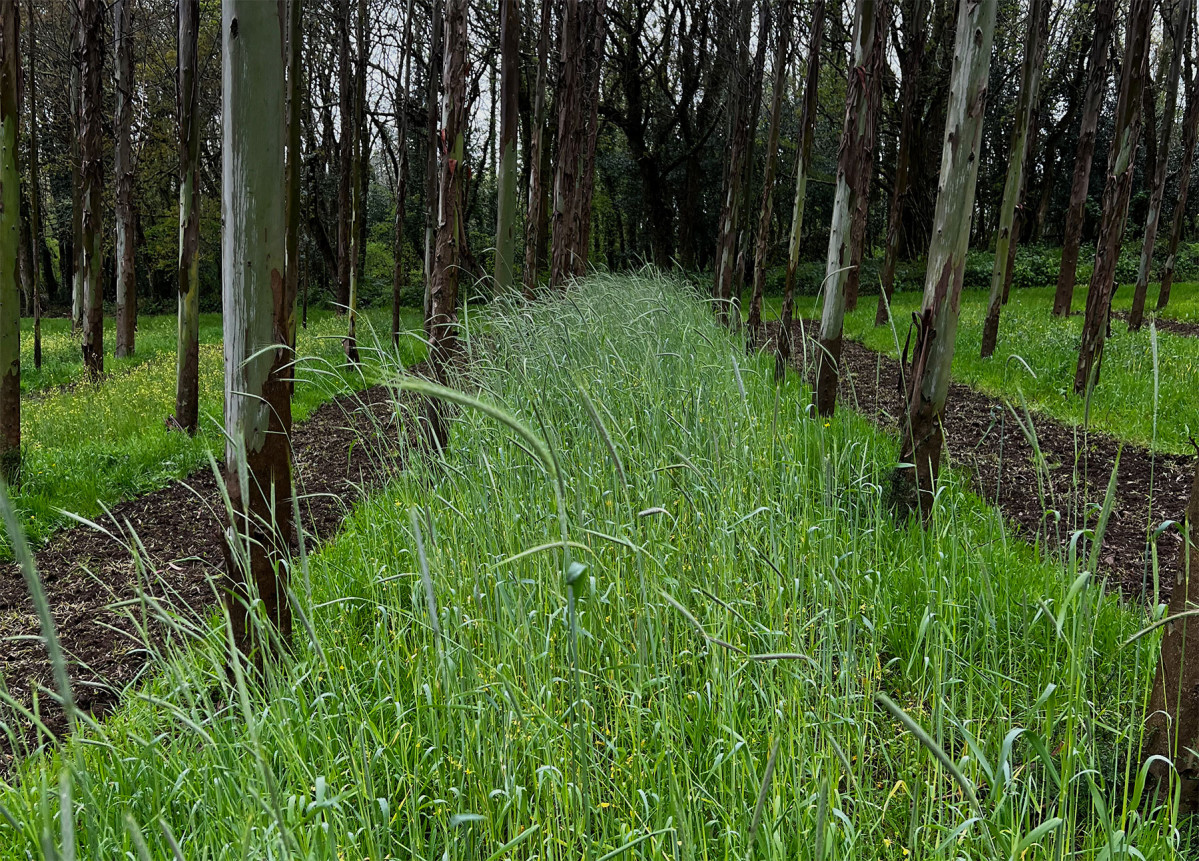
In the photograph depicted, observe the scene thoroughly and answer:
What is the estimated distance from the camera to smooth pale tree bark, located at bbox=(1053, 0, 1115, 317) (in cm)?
1108

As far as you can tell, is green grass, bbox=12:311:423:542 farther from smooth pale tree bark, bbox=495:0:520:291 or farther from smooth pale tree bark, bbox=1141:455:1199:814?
smooth pale tree bark, bbox=1141:455:1199:814

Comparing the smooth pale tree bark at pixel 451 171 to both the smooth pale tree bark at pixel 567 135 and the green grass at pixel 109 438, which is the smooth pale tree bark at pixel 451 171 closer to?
the green grass at pixel 109 438

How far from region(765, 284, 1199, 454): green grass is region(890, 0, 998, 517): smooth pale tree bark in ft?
0.97

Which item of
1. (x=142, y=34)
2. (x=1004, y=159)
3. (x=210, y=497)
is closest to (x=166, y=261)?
(x=142, y=34)

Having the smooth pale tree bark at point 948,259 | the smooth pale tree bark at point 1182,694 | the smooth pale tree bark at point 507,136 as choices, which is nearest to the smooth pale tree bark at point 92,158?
the smooth pale tree bark at point 507,136

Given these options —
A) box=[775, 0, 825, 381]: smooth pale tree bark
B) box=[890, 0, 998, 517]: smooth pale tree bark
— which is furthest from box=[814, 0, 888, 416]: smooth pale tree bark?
box=[775, 0, 825, 381]: smooth pale tree bark

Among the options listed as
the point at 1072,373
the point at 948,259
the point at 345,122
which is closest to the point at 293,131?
the point at 948,259

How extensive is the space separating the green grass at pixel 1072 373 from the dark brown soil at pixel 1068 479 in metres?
0.25

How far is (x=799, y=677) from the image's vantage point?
1.79m

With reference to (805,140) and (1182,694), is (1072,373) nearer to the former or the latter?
(805,140)

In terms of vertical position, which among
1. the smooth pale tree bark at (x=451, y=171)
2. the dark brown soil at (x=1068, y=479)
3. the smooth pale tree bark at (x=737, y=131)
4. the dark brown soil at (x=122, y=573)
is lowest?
the dark brown soil at (x=122, y=573)

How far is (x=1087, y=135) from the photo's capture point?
500 inches

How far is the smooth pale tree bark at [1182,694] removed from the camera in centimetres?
205

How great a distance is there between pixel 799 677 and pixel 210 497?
19.1ft
